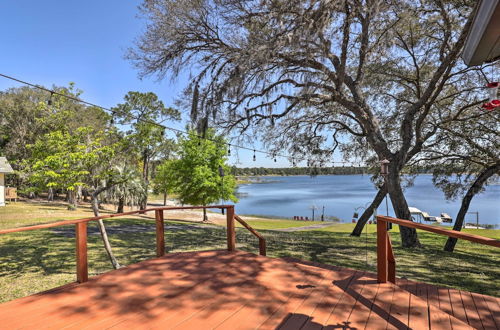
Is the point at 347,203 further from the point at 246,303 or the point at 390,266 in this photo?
the point at 246,303

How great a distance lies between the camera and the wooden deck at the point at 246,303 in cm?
248

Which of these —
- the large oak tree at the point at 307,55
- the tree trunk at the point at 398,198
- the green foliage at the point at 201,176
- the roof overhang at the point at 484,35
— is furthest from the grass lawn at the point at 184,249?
the green foliage at the point at 201,176

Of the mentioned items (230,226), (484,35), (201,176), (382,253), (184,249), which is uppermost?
(484,35)

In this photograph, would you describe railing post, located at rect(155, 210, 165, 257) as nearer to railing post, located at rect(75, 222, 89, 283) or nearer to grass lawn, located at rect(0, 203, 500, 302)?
railing post, located at rect(75, 222, 89, 283)

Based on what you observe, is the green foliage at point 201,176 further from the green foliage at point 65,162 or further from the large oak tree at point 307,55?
the green foliage at point 65,162

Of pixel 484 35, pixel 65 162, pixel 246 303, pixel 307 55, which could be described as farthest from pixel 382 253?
pixel 65 162

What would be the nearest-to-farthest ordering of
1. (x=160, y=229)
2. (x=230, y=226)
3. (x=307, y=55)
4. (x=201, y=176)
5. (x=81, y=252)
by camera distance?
1. (x=81, y=252)
2. (x=160, y=229)
3. (x=230, y=226)
4. (x=307, y=55)
5. (x=201, y=176)

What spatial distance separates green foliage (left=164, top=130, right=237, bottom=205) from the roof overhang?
53.0ft

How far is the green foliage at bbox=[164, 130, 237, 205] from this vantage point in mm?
18312

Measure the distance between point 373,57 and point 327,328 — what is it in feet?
28.3

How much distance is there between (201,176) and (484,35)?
1674 centimetres

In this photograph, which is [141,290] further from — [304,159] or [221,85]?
[304,159]

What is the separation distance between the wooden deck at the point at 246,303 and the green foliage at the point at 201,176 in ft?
47.4

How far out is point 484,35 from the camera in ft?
6.95
